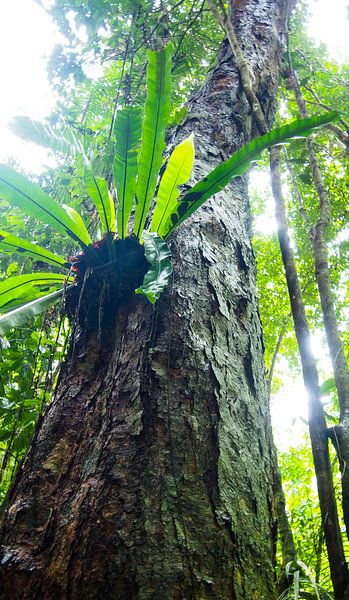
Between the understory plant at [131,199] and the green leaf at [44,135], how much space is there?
0.11 metres

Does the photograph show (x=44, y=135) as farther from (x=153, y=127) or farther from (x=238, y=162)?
(x=238, y=162)

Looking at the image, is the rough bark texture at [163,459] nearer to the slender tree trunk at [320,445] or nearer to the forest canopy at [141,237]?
the forest canopy at [141,237]

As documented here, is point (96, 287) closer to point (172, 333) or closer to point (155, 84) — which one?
point (172, 333)

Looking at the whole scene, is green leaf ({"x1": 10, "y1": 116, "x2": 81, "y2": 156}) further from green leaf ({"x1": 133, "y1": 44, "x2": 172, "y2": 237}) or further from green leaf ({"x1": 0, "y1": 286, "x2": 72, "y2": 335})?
green leaf ({"x1": 0, "y1": 286, "x2": 72, "y2": 335})

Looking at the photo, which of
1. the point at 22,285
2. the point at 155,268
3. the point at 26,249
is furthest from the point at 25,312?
the point at 155,268

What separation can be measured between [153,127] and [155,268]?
0.51 m

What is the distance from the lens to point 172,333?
1.17m

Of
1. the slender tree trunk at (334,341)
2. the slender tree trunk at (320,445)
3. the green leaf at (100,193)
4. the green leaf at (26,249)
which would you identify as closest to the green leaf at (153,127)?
the green leaf at (100,193)

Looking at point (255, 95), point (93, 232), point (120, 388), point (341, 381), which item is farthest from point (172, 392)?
point (255, 95)

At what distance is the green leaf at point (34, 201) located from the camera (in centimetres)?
139

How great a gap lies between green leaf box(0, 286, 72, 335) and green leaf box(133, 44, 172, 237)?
1.40ft

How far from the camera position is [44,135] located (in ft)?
5.57

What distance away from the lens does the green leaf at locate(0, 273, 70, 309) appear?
1.59 metres

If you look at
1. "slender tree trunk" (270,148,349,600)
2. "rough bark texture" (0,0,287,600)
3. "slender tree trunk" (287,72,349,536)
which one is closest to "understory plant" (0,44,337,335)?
"rough bark texture" (0,0,287,600)
